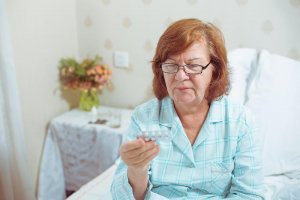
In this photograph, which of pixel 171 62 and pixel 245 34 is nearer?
pixel 171 62

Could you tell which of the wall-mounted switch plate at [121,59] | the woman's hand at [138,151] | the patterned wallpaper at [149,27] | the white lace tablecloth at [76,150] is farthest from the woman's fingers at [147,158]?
the wall-mounted switch plate at [121,59]

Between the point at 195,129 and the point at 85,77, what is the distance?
110cm

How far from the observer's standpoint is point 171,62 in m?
1.05

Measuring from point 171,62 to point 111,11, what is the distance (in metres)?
1.16

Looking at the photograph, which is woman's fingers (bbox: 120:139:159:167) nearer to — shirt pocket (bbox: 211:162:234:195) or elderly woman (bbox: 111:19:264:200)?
elderly woman (bbox: 111:19:264:200)

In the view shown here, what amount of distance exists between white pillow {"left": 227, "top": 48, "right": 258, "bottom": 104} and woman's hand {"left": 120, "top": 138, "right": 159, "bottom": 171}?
2.54ft

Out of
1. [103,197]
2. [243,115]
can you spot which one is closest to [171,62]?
[243,115]

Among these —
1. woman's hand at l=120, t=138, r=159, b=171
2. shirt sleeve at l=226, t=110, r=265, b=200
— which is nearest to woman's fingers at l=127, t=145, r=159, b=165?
woman's hand at l=120, t=138, r=159, b=171

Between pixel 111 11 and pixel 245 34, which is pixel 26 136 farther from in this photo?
pixel 245 34

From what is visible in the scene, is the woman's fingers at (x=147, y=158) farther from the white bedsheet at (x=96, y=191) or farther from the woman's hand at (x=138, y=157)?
the white bedsheet at (x=96, y=191)

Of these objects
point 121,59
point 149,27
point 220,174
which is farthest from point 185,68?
point 121,59

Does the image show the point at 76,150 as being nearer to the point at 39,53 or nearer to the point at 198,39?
the point at 39,53

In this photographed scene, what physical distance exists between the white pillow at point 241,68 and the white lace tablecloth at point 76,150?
2.27 feet

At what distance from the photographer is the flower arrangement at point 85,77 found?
→ 2049 millimetres
